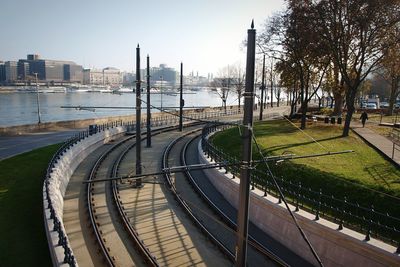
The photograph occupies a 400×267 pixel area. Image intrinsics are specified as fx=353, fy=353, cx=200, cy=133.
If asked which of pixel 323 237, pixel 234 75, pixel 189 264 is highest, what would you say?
pixel 234 75

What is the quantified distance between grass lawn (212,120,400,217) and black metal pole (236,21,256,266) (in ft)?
10.6

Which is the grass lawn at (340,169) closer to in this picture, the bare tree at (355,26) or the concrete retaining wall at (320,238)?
the concrete retaining wall at (320,238)

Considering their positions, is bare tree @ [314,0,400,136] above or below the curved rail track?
→ above

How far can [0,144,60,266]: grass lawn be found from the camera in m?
10.7

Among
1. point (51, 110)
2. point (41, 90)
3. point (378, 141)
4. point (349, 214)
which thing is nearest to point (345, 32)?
point (378, 141)

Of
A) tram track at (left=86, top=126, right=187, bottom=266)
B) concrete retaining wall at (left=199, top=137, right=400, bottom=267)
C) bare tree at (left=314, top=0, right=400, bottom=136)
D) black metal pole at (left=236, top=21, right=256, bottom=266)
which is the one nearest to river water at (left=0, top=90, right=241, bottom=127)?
tram track at (left=86, top=126, right=187, bottom=266)

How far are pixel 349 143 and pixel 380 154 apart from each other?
147 inches

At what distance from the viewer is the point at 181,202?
16.0 m

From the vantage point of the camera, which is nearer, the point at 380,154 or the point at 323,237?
the point at 323,237

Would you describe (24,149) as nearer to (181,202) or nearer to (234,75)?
(181,202)

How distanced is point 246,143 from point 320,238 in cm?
584

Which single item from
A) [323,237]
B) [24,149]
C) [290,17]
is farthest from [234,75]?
[323,237]

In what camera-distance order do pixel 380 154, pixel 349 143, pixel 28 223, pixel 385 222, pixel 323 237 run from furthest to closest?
1. pixel 349 143
2. pixel 380 154
3. pixel 28 223
4. pixel 385 222
5. pixel 323 237

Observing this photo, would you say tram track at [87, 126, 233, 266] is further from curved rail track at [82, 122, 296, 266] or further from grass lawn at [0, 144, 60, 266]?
grass lawn at [0, 144, 60, 266]
